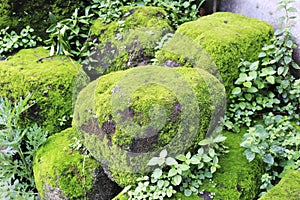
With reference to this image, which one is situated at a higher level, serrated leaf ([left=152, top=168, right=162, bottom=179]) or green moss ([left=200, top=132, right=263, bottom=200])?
serrated leaf ([left=152, top=168, right=162, bottom=179])

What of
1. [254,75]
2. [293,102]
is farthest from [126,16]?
[293,102]

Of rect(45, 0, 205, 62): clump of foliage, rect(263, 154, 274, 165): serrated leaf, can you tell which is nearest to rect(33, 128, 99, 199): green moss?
rect(263, 154, 274, 165): serrated leaf

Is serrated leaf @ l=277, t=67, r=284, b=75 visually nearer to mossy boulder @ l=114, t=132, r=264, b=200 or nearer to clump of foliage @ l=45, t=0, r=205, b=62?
mossy boulder @ l=114, t=132, r=264, b=200

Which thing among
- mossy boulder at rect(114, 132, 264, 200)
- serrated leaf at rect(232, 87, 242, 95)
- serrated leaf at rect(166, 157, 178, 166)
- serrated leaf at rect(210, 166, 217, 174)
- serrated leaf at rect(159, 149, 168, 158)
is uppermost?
serrated leaf at rect(232, 87, 242, 95)

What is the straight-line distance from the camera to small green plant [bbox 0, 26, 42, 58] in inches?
181

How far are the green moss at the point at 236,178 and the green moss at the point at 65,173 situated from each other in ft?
3.27

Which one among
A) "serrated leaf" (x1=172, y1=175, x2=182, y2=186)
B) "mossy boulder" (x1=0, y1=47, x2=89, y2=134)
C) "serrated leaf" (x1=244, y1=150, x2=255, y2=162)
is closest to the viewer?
"serrated leaf" (x1=172, y1=175, x2=182, y2=186)

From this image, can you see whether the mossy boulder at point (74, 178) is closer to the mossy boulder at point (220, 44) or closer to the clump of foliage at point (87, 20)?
the mossy boulder at point (220, 44)

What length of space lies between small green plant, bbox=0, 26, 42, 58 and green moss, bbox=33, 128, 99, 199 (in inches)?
75.1

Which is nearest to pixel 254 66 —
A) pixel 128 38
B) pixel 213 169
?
pixel 213 169

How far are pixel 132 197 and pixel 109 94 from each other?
806 mm

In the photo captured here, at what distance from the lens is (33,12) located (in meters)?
4.71

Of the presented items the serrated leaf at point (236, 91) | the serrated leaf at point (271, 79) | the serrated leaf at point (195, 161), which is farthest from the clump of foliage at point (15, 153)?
the serrated leaf at point (271, 79)

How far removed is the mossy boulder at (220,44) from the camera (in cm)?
337
